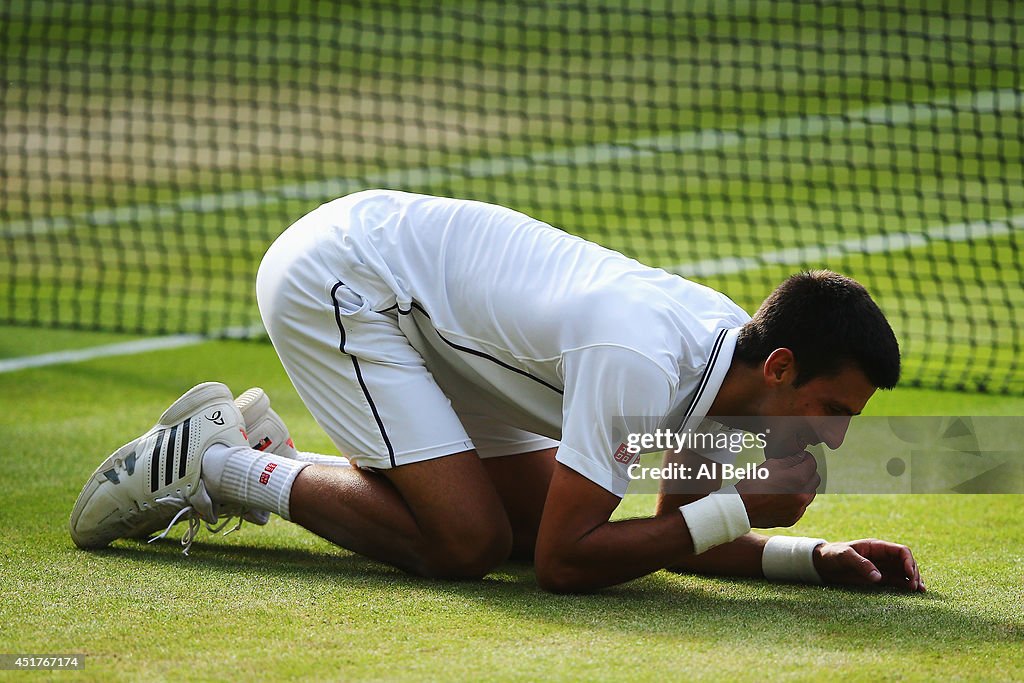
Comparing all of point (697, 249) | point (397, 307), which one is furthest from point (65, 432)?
point (697, 249)

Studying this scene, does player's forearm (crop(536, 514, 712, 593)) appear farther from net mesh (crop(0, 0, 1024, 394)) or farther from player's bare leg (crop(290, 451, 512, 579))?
net mesh (crop(0, 0, 1024, 394))

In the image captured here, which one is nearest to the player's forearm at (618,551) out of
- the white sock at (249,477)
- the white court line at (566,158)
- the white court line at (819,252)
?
the white sock at (249,477)

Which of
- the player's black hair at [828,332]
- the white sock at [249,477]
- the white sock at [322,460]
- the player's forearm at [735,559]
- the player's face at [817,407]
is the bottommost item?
the player's forearm at [735,559]

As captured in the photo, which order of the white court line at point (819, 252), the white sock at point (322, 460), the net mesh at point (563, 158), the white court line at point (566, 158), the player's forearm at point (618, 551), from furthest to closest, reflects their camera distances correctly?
the white court line at point (566, 158), the net mesh at point (563, 158), the white court line at point (819, 252), the white sock at point (322, 460), the player's forearm at point (618, 551)

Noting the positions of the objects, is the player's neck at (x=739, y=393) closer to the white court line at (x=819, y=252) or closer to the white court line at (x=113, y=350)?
the white court line at (x=113, y=350)

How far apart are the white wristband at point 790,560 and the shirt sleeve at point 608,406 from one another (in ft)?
1.85

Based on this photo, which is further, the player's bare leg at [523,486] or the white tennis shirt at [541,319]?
the player's bare leg at [523,486]

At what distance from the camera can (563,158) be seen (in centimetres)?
1062

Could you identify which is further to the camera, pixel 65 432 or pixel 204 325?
pixel 204 325

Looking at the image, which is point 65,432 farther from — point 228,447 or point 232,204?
point 232,204

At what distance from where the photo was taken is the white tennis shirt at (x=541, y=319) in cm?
283

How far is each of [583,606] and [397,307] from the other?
851 millimetres

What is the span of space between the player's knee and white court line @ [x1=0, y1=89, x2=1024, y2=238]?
5.04 meters

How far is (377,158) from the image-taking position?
1053cm
